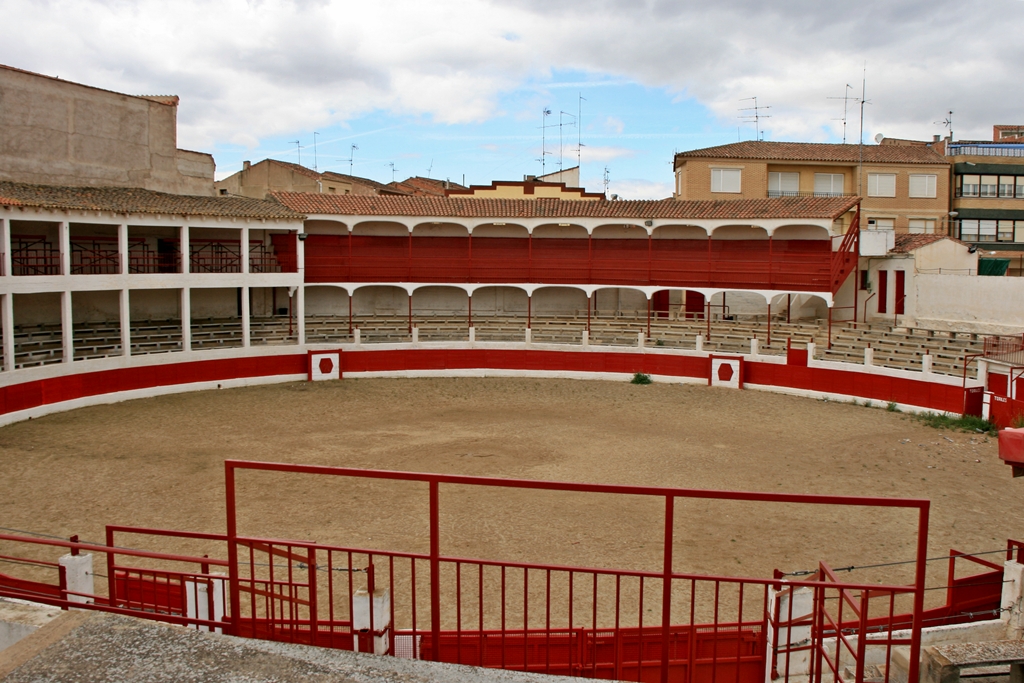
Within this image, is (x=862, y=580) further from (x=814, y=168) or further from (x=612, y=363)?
(x=814, y=168)

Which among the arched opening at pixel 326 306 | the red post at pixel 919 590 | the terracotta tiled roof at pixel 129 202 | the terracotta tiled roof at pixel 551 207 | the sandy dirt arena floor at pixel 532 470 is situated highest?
the terracotta tiled roof at pixel 551 207

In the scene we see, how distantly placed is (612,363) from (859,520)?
50.9 feet

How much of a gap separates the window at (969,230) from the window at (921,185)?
3.84 metres

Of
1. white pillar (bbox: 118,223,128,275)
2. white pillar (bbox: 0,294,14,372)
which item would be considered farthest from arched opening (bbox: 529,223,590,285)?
white pillar (bbox: 0,294,14,372)

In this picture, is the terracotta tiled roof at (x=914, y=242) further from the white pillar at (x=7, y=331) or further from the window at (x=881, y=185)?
the white pillar at (x=7, y=331)

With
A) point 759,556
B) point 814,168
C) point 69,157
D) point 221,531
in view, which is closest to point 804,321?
point 814,168

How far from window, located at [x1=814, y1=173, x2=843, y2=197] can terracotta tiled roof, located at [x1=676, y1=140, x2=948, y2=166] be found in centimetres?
86

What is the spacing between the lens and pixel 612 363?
27781 millimetres

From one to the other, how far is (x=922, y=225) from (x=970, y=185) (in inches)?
179

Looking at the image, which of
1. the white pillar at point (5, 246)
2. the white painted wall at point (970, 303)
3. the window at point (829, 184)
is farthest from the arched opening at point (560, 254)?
the white pillar at point (5, 246)

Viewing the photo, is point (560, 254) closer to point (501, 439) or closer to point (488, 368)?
point (488, 368)

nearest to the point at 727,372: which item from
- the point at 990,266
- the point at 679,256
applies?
the point at 679,256

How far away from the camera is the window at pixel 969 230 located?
4203 centimetres

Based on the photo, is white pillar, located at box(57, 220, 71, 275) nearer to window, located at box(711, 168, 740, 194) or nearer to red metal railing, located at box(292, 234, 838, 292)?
red metal railing, located at box(292, 234, 838, 292)
